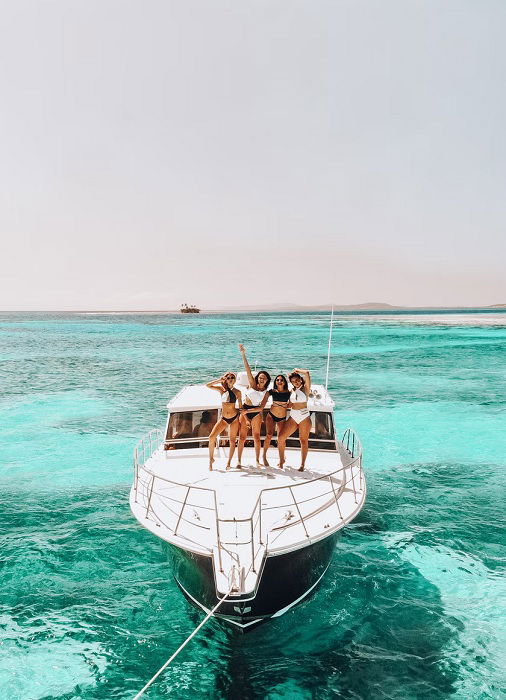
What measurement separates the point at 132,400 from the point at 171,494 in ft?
57.4

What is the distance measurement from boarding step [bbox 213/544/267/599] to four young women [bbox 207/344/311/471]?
8.45 feet

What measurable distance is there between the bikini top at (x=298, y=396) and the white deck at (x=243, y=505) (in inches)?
57.5

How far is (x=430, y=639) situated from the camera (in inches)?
279

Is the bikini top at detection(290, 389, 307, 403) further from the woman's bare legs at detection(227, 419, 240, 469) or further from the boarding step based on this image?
the boarding step

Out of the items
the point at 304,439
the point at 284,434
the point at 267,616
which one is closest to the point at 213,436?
the point at 284,434

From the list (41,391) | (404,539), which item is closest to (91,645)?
(404,539)

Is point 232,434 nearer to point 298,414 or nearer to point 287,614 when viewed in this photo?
point 298,414

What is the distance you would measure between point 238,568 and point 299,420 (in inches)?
133

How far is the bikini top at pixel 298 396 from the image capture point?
27.9 ft

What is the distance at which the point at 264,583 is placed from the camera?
6.26 m

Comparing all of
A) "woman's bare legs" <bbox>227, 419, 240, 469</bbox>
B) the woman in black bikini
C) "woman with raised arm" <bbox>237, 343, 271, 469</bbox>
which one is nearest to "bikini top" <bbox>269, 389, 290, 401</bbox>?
the woman in black bikini

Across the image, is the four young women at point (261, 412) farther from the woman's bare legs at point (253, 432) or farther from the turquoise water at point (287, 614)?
the turquoise water at point (287, 614)

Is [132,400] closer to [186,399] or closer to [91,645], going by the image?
[186,399]

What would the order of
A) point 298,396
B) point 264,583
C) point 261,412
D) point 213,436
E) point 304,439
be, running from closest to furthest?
point 264,583 → point 298,396 → point 304,439 → point 213,436 → point 261,412
